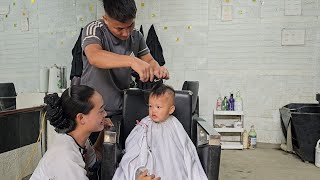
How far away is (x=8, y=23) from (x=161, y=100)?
1.44 m

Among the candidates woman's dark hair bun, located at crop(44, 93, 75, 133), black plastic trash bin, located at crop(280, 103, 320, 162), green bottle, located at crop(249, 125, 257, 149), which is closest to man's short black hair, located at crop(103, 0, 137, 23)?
woman's dark hair bun, located at crop(44, 93, 75, 133)

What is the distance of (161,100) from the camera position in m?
1.88

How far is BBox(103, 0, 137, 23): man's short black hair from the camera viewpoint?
4.86ft

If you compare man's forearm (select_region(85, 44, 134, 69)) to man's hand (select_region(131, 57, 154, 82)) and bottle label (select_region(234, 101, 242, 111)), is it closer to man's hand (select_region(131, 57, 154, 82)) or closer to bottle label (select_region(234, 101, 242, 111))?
man's hand (select_region(131, 57, 154, 82))

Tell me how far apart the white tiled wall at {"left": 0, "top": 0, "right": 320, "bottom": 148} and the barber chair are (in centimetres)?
212

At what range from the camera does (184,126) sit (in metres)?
2.11

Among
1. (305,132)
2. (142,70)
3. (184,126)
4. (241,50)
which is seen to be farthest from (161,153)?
(241,50)

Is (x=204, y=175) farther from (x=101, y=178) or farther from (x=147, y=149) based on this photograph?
(x=101, y=178)

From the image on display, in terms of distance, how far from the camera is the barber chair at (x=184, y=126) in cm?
165

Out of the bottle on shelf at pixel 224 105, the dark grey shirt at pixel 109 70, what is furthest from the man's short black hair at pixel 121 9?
the bottle on shelf at pixel 224 105

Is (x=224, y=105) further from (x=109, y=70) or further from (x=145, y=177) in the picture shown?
(x=145, y=177)

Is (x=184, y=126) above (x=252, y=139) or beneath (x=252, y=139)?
above

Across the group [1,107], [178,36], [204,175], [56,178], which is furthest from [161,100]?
[178,36]

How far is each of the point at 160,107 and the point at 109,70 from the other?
409 mm
